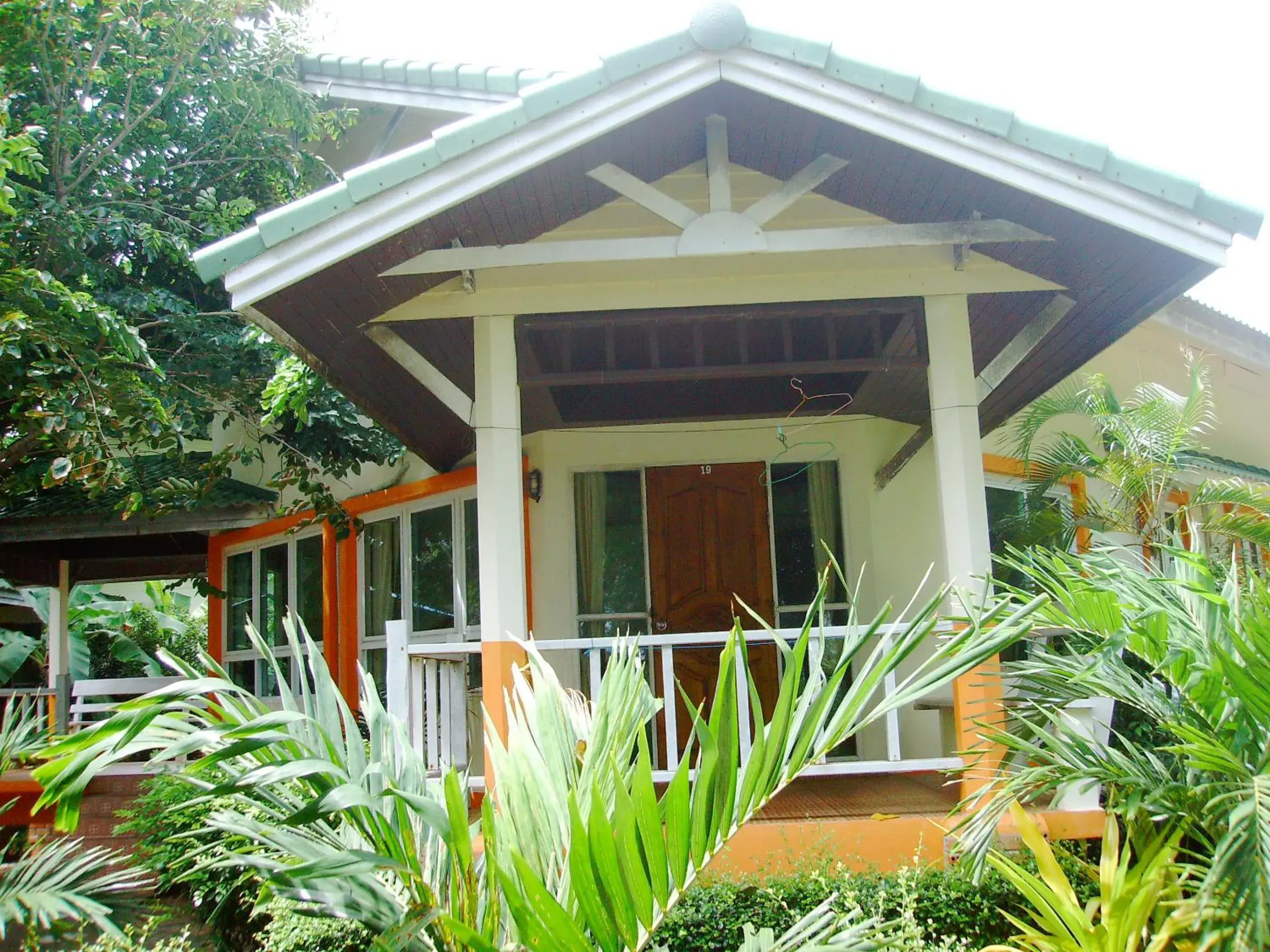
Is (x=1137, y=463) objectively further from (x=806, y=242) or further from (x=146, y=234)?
(x=146, y=234)

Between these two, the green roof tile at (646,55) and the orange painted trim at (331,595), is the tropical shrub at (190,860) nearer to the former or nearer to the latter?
the orange painted trim at (331,595)

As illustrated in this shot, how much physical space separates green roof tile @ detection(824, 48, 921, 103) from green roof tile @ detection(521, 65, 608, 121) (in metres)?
0.96

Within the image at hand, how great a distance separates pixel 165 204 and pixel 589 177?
5272mm

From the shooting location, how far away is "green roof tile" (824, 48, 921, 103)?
4.75 m

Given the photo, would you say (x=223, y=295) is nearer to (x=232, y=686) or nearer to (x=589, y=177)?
(x=589, y=177)

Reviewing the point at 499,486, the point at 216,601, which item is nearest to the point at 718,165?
the point at 499,486

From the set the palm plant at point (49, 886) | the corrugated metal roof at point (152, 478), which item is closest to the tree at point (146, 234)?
the corrugated metal roof at point (152, 478)

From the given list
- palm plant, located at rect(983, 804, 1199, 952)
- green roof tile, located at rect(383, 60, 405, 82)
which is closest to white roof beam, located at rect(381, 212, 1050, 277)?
palm plant, located at rect(983, 804, 1199, 952)

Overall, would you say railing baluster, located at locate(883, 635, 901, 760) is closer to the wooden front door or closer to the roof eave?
the roof eave

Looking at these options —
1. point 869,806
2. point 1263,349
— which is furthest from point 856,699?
point 1263,349

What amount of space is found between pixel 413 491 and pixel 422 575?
671 mm

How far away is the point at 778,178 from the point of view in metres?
6.12

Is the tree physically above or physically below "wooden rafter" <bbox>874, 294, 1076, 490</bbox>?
above

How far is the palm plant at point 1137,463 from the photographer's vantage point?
6078mm
